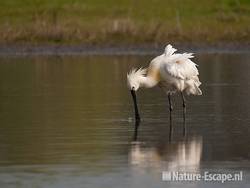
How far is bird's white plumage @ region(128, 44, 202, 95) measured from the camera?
71.1 ft

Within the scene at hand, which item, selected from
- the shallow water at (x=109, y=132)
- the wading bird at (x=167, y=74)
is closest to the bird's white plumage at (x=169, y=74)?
the wading bird at (x=167, y=74)

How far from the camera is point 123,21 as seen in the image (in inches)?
1710

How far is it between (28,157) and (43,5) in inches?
1272

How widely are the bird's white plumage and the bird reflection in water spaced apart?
298cm

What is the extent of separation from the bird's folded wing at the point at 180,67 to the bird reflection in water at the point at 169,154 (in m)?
3.31

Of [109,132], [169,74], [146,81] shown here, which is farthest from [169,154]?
[169,74]

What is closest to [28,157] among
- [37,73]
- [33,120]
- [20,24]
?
[33,120]

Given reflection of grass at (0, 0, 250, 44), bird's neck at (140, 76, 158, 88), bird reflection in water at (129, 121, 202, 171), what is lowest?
bird reflection in water at (129, 121, 202, 171)

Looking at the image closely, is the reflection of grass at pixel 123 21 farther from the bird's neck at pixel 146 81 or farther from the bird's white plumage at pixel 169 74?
the bird's neck at pixel 146 81

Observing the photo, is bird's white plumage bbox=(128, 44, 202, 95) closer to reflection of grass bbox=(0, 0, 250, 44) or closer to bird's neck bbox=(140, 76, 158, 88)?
bird's neck bbox=(140, 76, 158, 88)

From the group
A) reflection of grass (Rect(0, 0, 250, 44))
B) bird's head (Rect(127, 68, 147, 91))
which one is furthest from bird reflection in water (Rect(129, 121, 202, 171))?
reflection of grass (Rect(0, 0, 250, 44))

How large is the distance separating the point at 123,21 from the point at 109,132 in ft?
79.5

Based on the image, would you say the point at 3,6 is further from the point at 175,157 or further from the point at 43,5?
the point at 175,157

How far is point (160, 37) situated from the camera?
4219 centimetres
